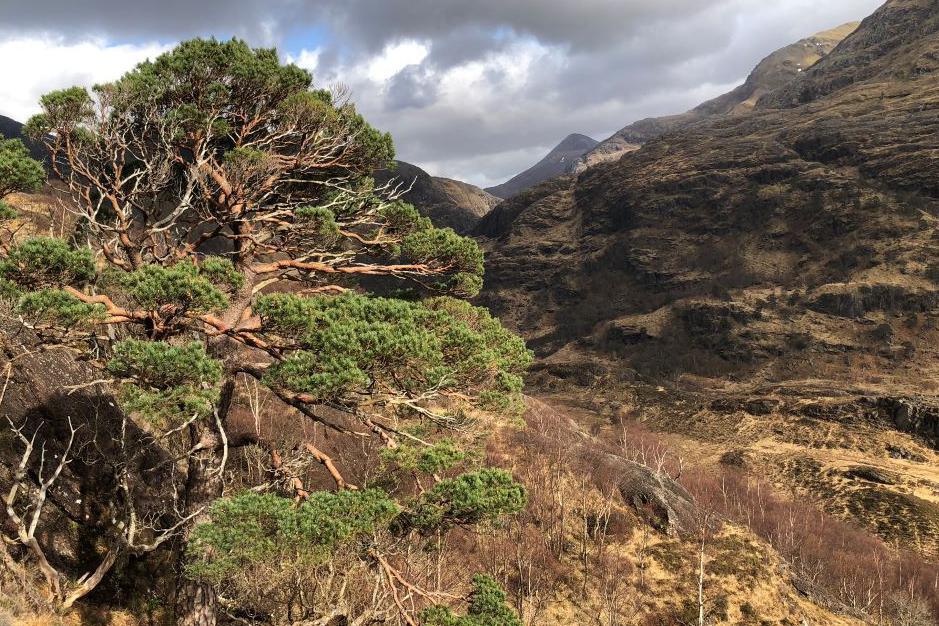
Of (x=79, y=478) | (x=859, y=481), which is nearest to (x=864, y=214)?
(x=859, y=481)

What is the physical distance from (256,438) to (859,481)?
49.7m

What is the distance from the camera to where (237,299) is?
9.08m

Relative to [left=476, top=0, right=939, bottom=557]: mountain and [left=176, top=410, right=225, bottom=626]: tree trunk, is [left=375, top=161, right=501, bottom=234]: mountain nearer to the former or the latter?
[left=476, top=0, right=939, bottom=557]: mountain

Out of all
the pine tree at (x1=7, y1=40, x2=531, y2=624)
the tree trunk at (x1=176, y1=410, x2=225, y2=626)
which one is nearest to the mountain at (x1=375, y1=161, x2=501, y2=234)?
the pine tree at (x1=7, y1=40, x2=531, y2=624)

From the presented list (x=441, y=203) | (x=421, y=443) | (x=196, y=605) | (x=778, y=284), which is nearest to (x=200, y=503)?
(x=196, y=605)

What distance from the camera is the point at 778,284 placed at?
90625mm

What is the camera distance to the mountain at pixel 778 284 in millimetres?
50375

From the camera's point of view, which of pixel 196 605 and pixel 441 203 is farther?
pixel 441 203

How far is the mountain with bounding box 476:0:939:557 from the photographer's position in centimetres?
5038

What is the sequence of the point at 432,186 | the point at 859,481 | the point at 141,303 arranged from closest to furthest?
1. the point at 141,303
2. the point at 859,481
3. the point at 432,186

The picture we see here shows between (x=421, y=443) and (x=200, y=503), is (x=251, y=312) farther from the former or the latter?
(x=421, y=443)

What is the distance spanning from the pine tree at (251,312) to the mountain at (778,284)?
41438mm

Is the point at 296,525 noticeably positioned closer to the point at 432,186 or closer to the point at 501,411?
the point at 501,411

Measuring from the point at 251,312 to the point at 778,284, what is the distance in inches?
3957
